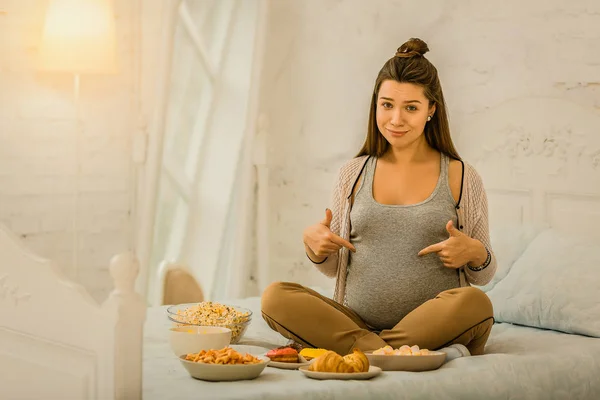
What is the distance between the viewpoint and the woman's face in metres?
2.50

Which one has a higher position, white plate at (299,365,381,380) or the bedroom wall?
the bedroom wall

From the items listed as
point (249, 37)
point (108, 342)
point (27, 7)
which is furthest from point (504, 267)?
point (27, 7)

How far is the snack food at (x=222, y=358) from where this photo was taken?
1.97 metres

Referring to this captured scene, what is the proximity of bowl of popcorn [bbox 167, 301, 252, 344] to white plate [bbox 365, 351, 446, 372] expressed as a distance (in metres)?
0.40

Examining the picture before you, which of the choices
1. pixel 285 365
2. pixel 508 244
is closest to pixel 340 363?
pixel 285 365

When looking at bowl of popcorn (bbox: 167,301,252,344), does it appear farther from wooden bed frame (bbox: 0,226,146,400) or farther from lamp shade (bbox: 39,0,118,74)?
lamp shade (bbox: 39,0,118,74)

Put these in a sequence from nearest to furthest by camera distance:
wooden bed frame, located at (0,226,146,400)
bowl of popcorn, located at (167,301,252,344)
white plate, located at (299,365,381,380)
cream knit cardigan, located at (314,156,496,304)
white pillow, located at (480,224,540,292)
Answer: wooden bed frame, located at (0,226,146,400) < white plate, located at (299,365,381,380) < bowl of popcorn, located at (167,301,252,344) < cream knit cardigan, located at (314,156,496,304) < white pillow, located at (480,224,540,292)

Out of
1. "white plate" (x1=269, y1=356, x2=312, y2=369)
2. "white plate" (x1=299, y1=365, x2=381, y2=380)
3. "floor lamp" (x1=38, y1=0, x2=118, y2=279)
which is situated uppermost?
"floor lamp" (x1=38, y1=0, x2=118, y2=279)

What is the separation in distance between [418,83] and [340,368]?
856mm

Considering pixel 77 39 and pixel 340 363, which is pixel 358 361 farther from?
pixel 77 39

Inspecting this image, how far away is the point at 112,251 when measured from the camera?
4.00 metres

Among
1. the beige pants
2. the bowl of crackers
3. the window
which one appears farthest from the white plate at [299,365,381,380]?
the window

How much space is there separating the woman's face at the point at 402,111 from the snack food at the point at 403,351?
606mm

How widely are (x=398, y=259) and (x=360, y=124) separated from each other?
57.5 inches
